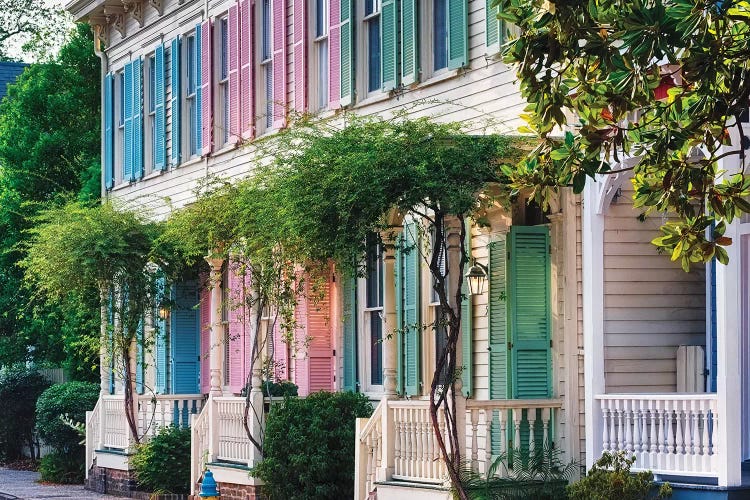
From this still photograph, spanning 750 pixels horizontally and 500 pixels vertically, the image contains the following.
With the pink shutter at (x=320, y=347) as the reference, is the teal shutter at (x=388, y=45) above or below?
above

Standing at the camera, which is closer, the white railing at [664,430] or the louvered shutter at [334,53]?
the white railing at [664,430]

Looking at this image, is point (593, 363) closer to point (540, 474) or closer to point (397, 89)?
point (540, 474)

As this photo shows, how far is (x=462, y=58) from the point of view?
16.7 m

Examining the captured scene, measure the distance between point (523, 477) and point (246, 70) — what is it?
9.66m

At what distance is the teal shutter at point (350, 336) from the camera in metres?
19.5

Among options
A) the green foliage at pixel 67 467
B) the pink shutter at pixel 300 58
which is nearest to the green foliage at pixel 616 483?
the pink shutter at pixel 300 58

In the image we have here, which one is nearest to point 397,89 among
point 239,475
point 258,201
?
point 258,201

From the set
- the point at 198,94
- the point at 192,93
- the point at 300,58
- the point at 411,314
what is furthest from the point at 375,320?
the point at 192,93

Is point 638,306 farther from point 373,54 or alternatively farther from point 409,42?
point 373,54

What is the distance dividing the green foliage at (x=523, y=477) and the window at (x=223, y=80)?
9904mm

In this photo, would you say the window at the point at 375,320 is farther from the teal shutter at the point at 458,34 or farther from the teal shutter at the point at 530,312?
the teal shutter at the point at 530,312

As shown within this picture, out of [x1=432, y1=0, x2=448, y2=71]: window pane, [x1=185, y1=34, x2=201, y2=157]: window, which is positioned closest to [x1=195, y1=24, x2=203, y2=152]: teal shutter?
[x1=185, y1=34, x2=201, y2=157]: window

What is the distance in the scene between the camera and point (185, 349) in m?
24.8

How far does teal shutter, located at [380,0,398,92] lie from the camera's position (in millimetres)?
18094
